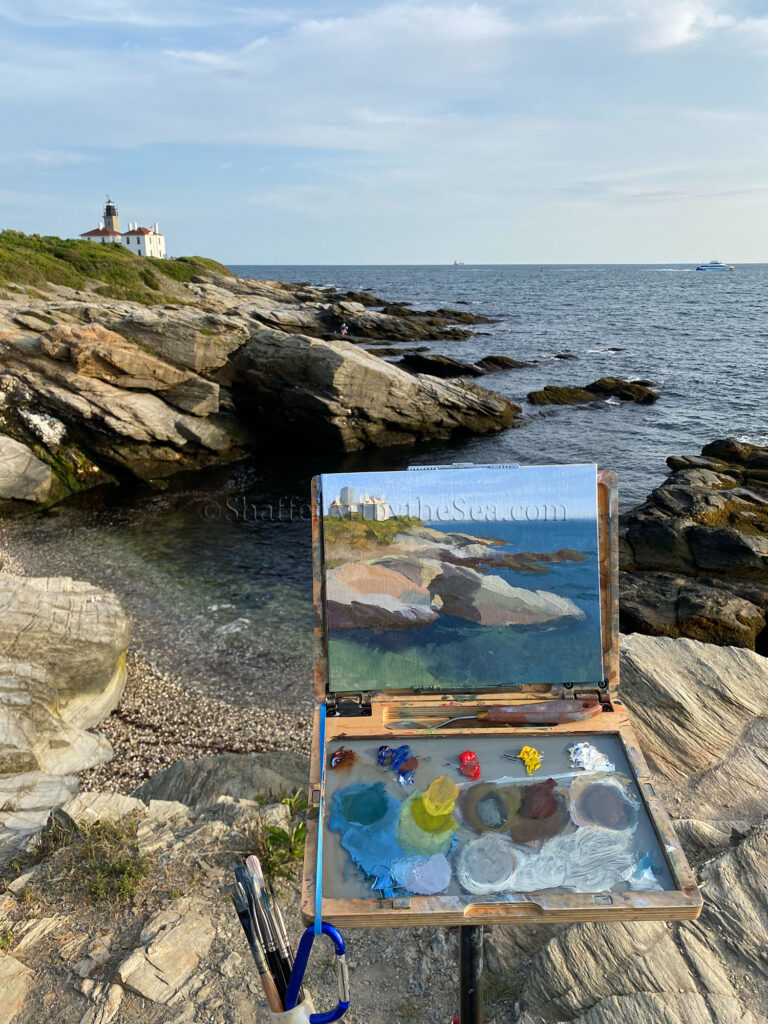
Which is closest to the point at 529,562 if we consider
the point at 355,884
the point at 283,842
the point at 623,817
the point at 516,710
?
the point at 516,710

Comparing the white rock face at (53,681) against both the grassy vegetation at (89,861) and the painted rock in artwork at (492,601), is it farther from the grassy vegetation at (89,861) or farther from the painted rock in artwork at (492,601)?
the painted rock in artwork at (492,601)

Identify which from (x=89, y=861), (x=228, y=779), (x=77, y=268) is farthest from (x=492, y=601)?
(x=77, y=268)

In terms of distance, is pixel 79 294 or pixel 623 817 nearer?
pixel 623 817

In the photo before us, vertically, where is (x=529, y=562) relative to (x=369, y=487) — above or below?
below

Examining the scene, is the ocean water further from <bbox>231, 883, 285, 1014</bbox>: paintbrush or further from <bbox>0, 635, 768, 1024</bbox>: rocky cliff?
<bbox>231, 883, 285, 1014</bbox>: paintbrush

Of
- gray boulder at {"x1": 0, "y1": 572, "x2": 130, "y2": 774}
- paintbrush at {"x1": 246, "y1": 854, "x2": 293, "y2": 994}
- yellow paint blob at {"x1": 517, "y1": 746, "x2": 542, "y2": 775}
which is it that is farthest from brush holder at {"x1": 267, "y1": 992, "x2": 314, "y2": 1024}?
gray boulder at {"x1": 0, "y1": 572, "x2": 130, "y2": 774}

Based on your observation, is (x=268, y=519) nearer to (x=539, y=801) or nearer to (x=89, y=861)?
(x=89, y=861)

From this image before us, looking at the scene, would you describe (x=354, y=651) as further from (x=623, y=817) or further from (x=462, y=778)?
(x=623, y=817)
